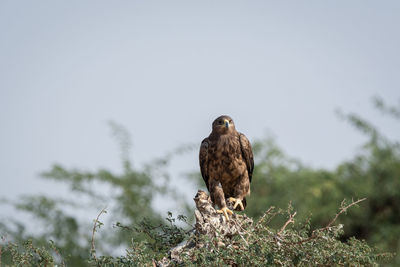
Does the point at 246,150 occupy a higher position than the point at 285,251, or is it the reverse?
the point at 246,150

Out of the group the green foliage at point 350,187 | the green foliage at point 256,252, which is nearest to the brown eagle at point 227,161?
the green foliage at point 256,252

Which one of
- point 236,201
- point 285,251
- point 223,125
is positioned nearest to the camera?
point 285,251

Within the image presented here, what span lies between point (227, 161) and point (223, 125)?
393mm

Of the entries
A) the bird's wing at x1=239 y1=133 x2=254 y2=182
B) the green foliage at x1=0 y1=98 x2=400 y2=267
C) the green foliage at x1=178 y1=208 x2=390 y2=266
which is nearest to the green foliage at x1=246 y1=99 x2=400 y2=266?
the green foliage at x1=0 y1=98 x2=400 y2=267

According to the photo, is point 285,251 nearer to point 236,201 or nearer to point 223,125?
point 236,201

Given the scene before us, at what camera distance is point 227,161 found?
5.82 meters

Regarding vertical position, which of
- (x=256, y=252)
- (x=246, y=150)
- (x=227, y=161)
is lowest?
(x=256, y=252)

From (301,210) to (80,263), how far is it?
4.71 metres

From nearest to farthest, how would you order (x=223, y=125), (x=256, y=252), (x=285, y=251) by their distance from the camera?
(x=256, y=252)
(x=285, y=251)
(x=223, y=125)

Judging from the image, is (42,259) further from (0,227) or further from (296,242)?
(0,227)

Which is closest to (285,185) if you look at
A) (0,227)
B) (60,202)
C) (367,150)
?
(367,150)

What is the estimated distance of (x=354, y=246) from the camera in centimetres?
381

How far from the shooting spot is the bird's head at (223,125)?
19.4 feet

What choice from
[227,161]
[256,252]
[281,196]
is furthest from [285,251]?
[281,196]
